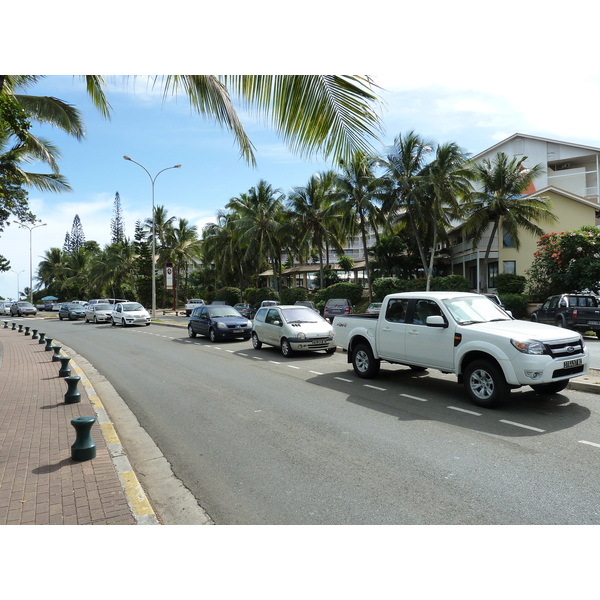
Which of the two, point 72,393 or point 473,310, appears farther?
point 473,310

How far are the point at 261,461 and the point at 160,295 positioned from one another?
198 ft

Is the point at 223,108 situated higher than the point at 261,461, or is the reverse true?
the point at 223,108

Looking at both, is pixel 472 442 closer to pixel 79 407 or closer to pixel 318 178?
pixel 79 407

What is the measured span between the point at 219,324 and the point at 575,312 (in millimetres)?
13708

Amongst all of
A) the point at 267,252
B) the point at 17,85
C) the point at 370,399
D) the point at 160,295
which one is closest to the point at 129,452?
the point at 370,399

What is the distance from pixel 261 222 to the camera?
137ft

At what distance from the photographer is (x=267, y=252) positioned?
1656 inches

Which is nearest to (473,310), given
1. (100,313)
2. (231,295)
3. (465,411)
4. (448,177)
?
(465,411)

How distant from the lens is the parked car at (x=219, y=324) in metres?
17.7

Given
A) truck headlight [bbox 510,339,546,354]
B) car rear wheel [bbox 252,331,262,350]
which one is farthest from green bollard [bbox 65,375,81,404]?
car rear wheel [bbox 252,331,262,350]

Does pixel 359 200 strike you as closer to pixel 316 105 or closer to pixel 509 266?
pixel 509 266

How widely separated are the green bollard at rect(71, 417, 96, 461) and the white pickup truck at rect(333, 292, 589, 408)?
5227mm

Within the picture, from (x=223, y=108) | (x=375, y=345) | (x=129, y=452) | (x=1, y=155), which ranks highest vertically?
(x=1, y=155)

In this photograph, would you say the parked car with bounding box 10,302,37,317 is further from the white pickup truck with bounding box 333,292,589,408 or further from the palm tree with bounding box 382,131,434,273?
the white pickup truck with bounding box 333,292,589,408
